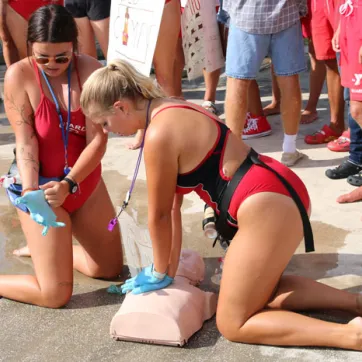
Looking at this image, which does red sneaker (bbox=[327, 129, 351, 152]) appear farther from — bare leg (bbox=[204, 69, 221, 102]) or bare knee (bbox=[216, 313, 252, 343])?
bare knee (bbox=[216, 313, 252, 343])

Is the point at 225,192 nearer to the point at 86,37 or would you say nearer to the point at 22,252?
the point at 22,252

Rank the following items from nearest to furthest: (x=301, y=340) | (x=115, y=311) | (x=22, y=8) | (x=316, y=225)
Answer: (x=301, y=340), (x=115, y=311), (x=316, y=225), (x=22, y=8)

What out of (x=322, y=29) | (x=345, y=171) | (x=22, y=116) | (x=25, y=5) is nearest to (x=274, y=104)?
(x=322, y=29)

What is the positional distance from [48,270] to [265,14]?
224cm

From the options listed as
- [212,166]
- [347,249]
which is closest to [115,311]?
[212,166]

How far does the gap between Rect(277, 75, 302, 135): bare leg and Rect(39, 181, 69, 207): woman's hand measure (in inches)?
81.1

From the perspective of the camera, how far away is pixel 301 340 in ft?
9.02

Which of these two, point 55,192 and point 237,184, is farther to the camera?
point 55,192

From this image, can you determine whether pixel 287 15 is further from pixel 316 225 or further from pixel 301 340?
pixel 301 340

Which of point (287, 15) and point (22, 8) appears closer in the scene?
point (287, 15)

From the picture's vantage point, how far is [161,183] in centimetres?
272

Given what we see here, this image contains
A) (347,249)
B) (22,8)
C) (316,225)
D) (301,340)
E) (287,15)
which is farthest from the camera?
(22,8)

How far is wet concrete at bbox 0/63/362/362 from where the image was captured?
286cm

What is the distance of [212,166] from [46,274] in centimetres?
103
